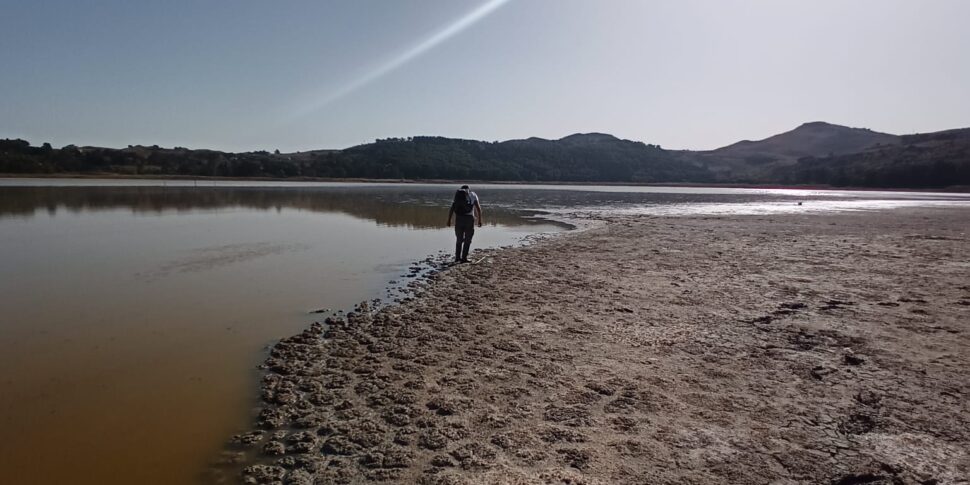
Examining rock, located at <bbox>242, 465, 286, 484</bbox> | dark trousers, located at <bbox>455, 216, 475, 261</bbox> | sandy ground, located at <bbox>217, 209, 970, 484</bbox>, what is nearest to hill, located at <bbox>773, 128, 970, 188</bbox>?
sandy ground, located at <bbox>217, 209, 970, 484</bbox>

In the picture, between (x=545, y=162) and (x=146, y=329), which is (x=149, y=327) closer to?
(x=146, y=329)

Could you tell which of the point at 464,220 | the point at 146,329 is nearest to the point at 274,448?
the point at 146,329

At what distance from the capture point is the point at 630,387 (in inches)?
216

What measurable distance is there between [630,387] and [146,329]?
21.8ft

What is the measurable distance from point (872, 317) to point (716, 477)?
6.08 m

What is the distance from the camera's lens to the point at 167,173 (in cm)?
10350

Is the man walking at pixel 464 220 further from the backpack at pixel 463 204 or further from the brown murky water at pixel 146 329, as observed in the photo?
the brown murky water at pixel 146 329

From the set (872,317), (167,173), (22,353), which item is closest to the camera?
(22,353)

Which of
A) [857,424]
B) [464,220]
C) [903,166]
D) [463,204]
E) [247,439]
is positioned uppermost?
[903,166]

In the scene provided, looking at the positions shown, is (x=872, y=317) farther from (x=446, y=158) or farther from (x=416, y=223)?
(x=446, y=158)

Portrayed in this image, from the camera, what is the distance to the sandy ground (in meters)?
4.00

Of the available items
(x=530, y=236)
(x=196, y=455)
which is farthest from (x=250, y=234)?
(x=196, y=455)

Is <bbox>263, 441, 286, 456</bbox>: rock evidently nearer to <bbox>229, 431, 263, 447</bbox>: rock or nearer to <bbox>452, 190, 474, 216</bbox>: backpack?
<bbox>229, 431, 263, 447</bbox>: rock

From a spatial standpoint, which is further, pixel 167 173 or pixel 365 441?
pixel 167 173
